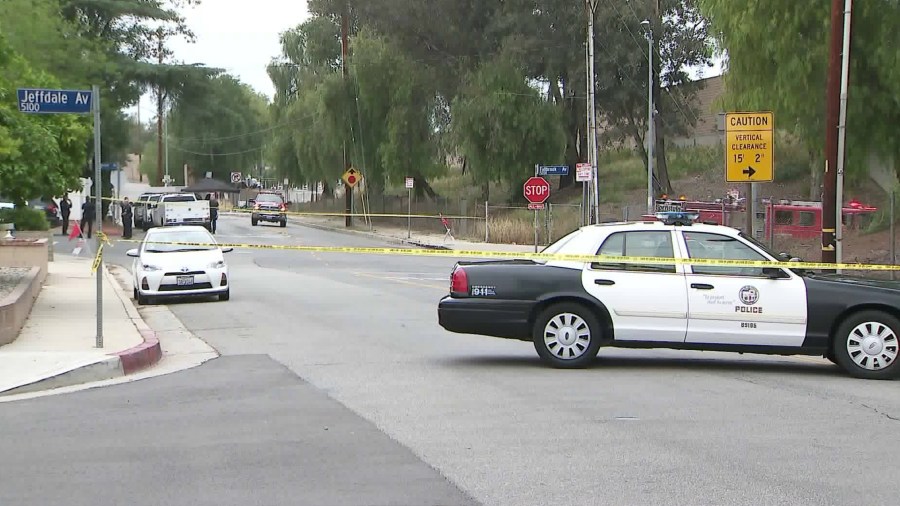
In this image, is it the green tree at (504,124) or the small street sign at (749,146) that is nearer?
the small street sign at (749,146)

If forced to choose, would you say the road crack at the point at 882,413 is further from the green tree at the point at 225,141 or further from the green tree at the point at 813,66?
the green tree at the point at 225,141

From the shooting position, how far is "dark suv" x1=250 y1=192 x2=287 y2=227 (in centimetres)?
5903

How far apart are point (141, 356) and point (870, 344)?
306 inches

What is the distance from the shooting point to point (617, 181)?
55000 millimetres

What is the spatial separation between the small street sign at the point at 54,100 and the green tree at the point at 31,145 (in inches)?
75.4

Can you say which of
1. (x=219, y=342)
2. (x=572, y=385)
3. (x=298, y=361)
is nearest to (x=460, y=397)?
(x=572, y=385)

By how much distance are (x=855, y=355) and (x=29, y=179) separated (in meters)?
12.2

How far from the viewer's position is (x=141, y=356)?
12047 mm

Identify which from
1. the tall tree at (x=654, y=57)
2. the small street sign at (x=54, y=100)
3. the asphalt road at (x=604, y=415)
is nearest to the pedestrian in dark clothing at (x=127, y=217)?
the tall tree at (x=654, y=57)

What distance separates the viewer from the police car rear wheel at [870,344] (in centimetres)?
1097

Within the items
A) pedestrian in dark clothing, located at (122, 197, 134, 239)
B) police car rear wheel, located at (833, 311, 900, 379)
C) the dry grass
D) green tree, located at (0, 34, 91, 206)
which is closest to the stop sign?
the dry grass

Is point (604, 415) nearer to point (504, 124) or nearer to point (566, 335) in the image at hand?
point (566, 335)

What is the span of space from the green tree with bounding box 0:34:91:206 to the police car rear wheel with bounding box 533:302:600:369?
7589 millimetres

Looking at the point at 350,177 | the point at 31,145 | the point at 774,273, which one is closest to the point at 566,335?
the point at 774,273
